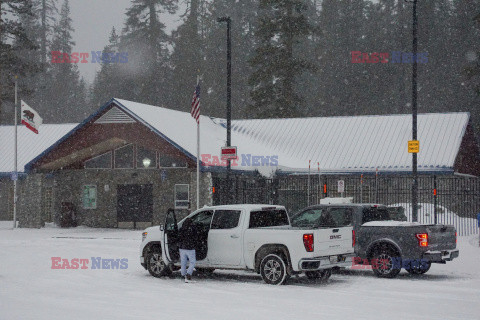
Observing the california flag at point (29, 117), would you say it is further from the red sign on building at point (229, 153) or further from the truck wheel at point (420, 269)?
the truck wheel at point (420, 269)

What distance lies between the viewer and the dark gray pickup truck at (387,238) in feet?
53.4

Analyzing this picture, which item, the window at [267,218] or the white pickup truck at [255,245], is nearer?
the white pickup truck at [255,245]

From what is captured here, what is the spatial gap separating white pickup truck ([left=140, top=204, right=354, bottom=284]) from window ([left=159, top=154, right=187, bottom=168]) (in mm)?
18281

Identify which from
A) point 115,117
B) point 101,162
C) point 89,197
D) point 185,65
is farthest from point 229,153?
point 185,65

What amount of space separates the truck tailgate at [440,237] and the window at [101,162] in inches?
938

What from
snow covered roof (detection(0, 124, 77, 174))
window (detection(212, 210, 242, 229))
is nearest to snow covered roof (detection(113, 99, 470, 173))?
snow covered roof (detection(0, 124, 77, 174))

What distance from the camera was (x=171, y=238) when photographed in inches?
632

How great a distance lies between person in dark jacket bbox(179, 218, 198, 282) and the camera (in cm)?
1584

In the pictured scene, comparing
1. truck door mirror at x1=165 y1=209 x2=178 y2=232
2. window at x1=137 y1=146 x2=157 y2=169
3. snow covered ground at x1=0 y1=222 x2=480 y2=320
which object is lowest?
snow covered ground at x1=0 y1=222 x2=480 y2=320

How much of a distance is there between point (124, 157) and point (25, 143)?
10.6 metres

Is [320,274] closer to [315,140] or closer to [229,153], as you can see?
[229,153]

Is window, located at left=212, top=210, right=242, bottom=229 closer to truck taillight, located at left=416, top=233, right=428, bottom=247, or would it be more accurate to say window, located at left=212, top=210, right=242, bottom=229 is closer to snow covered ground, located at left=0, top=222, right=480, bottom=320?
snow covered ground, located at left=0, top=222, right=480, bottom=320

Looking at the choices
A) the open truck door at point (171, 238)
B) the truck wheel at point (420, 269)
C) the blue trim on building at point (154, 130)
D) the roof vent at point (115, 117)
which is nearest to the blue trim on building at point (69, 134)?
the roof vent at point (115, 117)

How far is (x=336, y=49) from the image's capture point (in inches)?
2837
